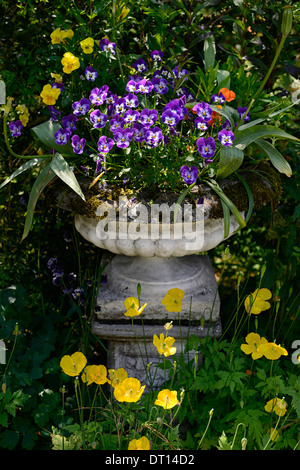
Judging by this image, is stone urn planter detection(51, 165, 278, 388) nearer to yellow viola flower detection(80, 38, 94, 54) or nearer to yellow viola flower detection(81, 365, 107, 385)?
yellow viola flower detection(81, 365, 107, 385)

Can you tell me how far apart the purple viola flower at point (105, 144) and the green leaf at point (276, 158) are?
21.7 inches

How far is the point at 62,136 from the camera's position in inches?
77.6

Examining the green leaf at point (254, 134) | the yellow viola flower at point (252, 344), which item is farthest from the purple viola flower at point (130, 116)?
the yellow viola flower at point (252, 344)

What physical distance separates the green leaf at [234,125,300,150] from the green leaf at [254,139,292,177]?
55mm

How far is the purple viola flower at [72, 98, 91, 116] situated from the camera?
198cm

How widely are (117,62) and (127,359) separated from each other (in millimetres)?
1180

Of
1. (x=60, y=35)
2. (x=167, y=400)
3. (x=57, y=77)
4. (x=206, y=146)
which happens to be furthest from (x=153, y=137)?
(x=167, y=400)

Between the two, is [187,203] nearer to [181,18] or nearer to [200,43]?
[200,43]

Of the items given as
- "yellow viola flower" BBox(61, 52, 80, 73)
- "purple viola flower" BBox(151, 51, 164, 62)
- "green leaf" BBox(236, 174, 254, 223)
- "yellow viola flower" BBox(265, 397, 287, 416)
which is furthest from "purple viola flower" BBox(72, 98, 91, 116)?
"yellow viola flower" BBox(265, 397, 287, 416)

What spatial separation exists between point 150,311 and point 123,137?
0.66 metres

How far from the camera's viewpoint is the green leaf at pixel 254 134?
6.40 ft
